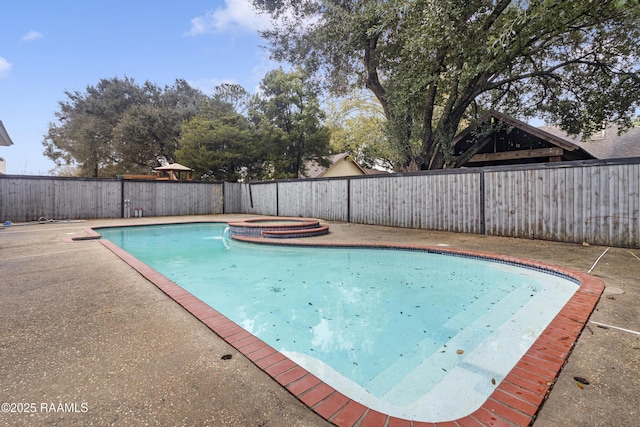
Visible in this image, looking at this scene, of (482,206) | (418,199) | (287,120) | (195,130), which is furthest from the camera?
(287,120)

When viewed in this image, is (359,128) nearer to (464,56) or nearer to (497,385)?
(464,56)

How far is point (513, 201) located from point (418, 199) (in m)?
2.39

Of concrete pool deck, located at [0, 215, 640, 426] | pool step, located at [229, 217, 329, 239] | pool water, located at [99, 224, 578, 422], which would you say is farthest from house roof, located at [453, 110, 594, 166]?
concrete pool deck, located at [0, 215, 640, 426]

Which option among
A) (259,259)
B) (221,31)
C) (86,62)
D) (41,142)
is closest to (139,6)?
(221,31)

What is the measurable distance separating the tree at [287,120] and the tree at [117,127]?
6262 mm

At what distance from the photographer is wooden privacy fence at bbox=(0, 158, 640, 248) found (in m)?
5.69

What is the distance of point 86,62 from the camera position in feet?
63.5

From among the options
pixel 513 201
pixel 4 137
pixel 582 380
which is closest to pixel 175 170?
pixel 4 137

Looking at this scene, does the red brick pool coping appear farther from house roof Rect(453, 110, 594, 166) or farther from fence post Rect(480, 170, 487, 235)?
house roof Rect(453, 110, 594, 166)

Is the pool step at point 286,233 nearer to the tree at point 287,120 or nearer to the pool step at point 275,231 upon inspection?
the pool step at point 275,231

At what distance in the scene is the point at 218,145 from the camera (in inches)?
730

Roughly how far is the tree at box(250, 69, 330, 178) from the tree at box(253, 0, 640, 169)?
20.1ft

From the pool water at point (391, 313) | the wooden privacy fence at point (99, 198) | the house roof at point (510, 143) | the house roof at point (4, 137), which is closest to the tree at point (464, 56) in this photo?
the house roof at point (510, 143)

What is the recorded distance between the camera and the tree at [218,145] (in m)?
17.8
